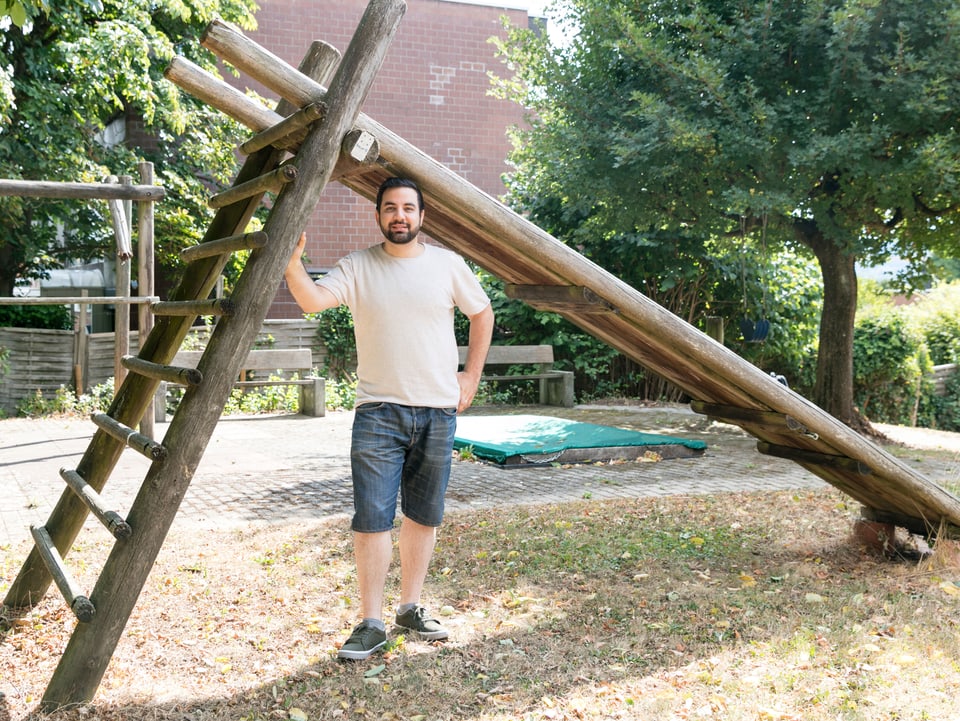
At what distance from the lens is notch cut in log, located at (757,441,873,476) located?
15.5 feet

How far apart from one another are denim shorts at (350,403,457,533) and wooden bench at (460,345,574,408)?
9.66m

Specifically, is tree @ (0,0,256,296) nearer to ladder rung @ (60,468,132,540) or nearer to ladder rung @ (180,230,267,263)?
ladder rung @ (180,230,267,263)

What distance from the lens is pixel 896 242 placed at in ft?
35.2

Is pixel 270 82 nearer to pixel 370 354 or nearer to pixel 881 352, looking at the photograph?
pixel 370 354

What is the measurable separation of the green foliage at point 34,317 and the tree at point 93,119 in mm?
864

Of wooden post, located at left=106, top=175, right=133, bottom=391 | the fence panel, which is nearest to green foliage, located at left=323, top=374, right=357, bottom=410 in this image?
the fence panel

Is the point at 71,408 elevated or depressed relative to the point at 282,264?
depressed

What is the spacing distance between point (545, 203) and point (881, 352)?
561 centimetres

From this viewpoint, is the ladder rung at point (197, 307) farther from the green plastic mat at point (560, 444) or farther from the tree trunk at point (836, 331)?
the tree trunk at point (836, 331)

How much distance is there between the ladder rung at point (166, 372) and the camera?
325 centimetres

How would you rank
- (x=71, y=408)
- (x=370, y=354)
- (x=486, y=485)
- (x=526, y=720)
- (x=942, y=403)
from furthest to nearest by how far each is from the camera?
1. (x=942, y=403)
2. (x=71, y=408)
3. (x=486, y=485)
4. (x=370, y=354)
5. (x=526, y=720)

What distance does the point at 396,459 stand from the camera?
3.73 m

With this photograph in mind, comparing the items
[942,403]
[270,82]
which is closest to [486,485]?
[270,82]

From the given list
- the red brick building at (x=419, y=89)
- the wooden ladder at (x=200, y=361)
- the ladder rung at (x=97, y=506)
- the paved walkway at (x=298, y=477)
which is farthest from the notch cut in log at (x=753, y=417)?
the red brick building at (x=419, y=89)
